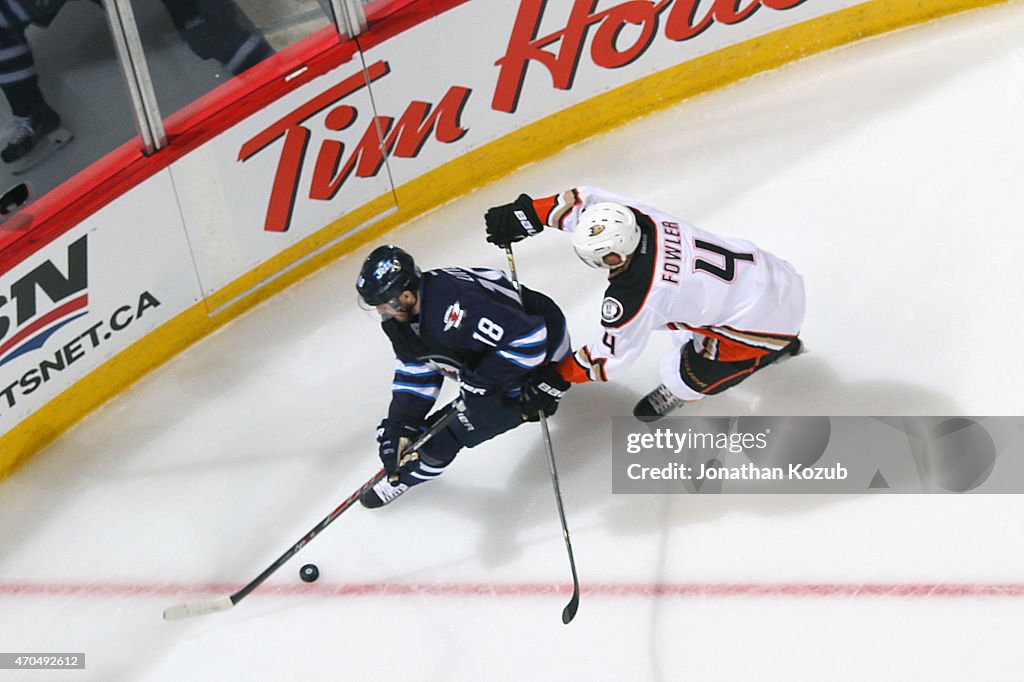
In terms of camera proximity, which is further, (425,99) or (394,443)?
(425,99)

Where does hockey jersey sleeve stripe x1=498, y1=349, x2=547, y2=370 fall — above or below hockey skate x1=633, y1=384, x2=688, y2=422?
above

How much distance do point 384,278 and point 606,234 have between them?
24.9 inches

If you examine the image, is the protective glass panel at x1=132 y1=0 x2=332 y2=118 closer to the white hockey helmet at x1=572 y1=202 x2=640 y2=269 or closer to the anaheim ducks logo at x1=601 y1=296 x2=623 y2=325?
the white hockey helmet at x1=572 y1=202 x2=640 y2=269

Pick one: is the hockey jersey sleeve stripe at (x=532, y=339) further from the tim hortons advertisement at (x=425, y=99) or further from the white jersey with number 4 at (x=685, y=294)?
the tim hortons advertisement at (x=425, y=99)

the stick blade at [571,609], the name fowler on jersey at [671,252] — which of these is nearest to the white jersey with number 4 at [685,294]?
the name fowler on jersey at [671,252]

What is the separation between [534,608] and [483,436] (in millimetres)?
552

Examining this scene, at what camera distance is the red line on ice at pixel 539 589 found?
3500 mm

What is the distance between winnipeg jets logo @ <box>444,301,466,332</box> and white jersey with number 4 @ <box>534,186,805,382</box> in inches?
14.4

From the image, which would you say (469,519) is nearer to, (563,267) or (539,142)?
(563,267)

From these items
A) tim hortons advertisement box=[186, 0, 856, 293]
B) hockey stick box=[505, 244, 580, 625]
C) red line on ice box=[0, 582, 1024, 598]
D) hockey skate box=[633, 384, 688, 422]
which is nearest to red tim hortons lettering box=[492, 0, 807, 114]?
tim hortons advertisement box=[186, 0, 856, 293]

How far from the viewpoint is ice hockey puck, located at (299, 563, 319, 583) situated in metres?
3.71

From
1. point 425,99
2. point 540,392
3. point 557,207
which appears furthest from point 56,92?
point 540,392

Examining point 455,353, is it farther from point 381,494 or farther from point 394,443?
point 381,494

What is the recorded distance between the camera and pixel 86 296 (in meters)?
3.92
